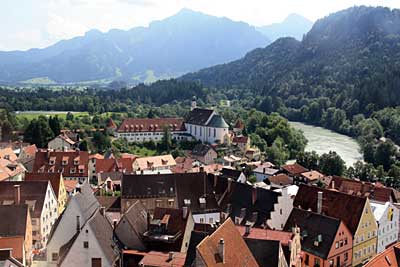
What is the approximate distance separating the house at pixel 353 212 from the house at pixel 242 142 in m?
53.5

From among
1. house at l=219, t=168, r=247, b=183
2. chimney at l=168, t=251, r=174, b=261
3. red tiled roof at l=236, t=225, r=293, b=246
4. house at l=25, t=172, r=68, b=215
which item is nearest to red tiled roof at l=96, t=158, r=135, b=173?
→ house at l=219, t=168, r=247, b=183

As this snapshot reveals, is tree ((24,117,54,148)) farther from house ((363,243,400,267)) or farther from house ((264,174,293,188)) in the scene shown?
house ((363,243,400,267))

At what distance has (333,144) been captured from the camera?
10281cm

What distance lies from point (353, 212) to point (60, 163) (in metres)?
38.6

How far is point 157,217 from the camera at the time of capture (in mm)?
30828

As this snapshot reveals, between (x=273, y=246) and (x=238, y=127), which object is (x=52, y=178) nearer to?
(x=273, y=246)

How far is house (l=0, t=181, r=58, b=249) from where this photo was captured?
128 feet

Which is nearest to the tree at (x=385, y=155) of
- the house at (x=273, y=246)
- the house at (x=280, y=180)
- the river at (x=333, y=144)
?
the river at (x=333, y=144)

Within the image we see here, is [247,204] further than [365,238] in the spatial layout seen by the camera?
Yes

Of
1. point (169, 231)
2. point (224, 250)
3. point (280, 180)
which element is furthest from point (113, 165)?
point (224, 250)

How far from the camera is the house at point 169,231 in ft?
94.3

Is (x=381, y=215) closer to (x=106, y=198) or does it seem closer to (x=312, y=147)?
(x=106, y=198)

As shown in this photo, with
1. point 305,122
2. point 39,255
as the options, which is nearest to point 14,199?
point 39,255

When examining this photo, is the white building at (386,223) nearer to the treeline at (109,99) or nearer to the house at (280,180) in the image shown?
the house at (280,180)
